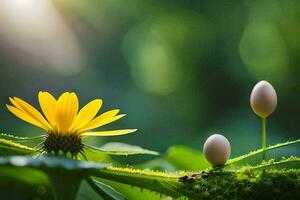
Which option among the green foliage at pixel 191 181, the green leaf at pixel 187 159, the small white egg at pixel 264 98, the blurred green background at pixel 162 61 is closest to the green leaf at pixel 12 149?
the green foliage at pixel 191 181

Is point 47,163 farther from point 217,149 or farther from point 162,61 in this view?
point 162,61

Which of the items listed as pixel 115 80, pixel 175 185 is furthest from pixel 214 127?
pixel 175 185

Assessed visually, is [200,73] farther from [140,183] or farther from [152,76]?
[140,183]

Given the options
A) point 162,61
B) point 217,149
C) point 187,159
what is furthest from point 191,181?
point 162,61

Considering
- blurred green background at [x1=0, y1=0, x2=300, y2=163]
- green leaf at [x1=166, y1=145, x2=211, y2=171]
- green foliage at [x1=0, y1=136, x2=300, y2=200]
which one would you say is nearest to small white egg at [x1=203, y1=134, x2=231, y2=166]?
green foliage at [x1=0, y1=136, x2=300, y2=200]

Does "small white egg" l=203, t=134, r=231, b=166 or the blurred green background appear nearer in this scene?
"small white egg" l=203, t=134, r=231, b=166

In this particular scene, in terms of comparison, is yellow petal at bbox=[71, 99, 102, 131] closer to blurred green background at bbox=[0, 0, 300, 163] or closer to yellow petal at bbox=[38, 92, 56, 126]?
yellow petal at bbox=[38, 92, 56, 126]

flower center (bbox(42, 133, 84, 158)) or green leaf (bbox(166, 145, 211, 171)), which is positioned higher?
green leaf (bbox(166, 145, 211, 171))
